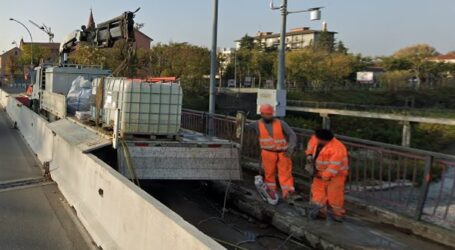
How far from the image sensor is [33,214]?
25.7ft

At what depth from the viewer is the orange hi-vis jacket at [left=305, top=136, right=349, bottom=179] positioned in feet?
23.2

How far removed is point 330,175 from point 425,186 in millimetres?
1219

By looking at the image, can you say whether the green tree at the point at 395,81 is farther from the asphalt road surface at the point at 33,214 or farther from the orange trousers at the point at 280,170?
the orange trousers at the point at 280,170

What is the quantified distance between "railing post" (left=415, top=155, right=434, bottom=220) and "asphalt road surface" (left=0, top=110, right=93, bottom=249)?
4207mm

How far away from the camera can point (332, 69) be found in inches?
3612

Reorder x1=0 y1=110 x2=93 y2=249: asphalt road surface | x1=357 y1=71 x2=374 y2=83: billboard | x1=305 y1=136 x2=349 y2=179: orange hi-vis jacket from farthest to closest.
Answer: x1=357 y1=71 x2=374 y2=83: billboard
x1=305 y1=136 x2=349 y2=179: orange hi-vis jacket
x1=0 y1=110 x2=93 y2=249: asphalt road surface

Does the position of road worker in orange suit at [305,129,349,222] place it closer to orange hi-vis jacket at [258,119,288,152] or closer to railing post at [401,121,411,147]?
orange hi-vis jacket at [258,119,288,152]

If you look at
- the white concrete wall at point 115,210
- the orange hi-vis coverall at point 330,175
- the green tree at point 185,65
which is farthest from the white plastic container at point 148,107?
the green tree at point 185,65

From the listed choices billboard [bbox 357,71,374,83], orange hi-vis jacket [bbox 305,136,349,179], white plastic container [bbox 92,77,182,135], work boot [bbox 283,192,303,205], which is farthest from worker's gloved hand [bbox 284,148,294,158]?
billboard [bbox 357,71,374,83]

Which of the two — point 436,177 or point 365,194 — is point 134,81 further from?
point 436,177

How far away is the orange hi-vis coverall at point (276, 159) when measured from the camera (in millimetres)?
8266

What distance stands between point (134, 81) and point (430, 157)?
5.02m

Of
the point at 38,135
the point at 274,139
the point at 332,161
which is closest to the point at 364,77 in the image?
the point at 38,135

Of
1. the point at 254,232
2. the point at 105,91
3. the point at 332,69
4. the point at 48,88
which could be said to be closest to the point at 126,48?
the point at 105,91
